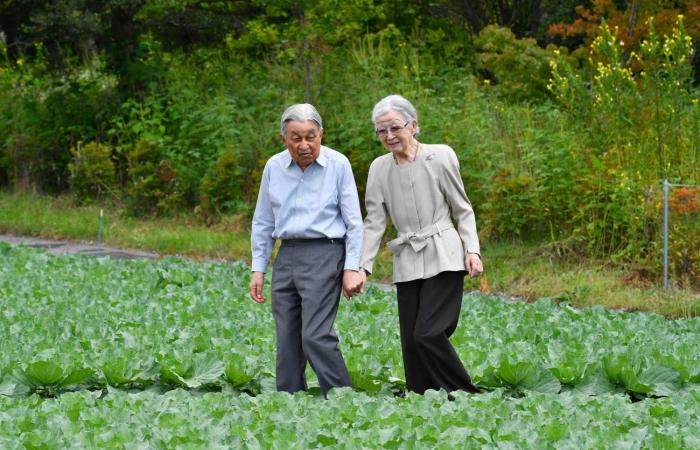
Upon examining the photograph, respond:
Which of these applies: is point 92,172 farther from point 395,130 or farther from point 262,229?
point 395,130

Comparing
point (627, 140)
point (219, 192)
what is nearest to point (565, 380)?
point (627, 140)

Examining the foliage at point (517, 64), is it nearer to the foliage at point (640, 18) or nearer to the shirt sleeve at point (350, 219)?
the foliage at point (640, 18)

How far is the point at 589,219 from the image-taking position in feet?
42.6

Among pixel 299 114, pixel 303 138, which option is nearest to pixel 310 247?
pixel 303 138

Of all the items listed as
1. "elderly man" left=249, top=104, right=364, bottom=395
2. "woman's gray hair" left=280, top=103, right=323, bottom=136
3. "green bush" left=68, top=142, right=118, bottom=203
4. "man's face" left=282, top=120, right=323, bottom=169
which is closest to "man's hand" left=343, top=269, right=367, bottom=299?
"elderly man" left=249, top=104, right=364, bottom=395

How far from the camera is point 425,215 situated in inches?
251

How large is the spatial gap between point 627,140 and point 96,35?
11.3 meters

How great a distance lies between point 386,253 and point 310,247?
8204 mm

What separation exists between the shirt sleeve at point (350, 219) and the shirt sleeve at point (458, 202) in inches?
18.5

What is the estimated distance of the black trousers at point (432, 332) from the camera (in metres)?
6.25

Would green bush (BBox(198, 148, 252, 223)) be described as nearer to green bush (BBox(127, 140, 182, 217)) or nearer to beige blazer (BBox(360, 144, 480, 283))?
green bush (BBox(127, 140, 182, 217))

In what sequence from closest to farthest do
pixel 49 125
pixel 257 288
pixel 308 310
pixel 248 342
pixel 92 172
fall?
pixel 308 310 < pixel 257 288 < pixel 248 342 < pixel 92 172 < pixel 49 125

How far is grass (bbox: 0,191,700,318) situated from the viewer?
11156 millimetres

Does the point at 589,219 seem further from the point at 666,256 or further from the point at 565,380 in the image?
the point at 565,380
